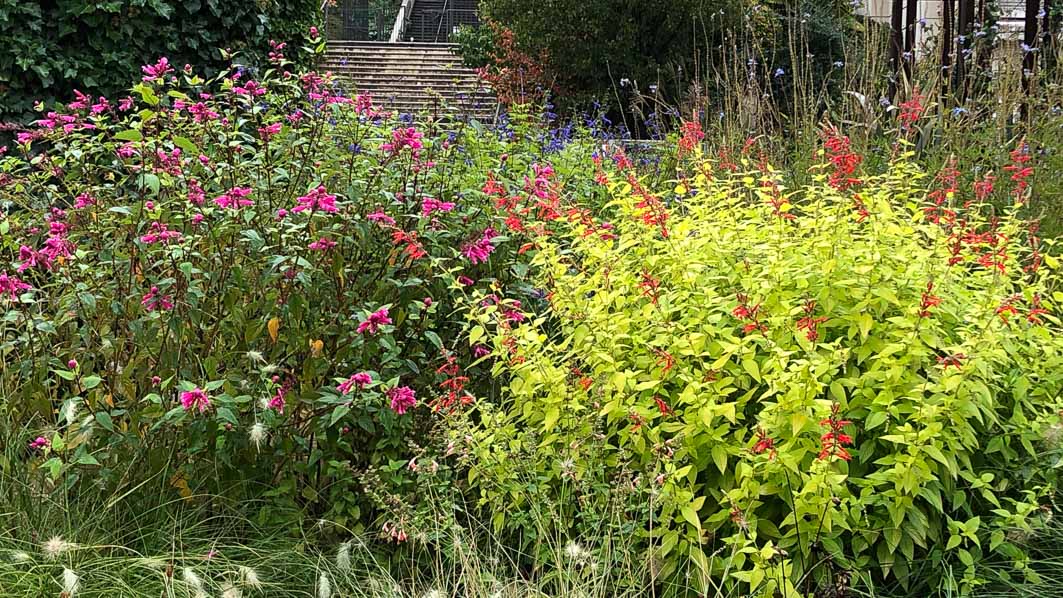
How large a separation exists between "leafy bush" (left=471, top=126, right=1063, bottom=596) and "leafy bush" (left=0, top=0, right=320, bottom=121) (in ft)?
16.4

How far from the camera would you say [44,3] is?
270 inches

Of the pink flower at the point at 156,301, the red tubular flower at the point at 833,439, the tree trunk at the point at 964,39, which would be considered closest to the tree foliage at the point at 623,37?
the tree trunk at the point at 964,39

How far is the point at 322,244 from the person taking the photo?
314 centimetres

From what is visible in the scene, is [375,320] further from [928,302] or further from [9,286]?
[928,302]

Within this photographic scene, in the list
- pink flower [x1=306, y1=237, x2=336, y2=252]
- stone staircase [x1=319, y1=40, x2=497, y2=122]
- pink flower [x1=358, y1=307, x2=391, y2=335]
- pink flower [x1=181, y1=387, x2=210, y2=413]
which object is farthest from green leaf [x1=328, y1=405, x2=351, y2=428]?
stone staircase [x1=319, y1=40, x2=497, y2=122]

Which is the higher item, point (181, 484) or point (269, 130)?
point (269, 130)

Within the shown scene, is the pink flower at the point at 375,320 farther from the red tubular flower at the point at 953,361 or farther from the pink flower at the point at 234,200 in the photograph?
the red tubular flower at the point at 953,361

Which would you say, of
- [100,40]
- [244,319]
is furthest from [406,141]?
[100,40]

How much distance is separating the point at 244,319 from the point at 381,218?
58 centimetres

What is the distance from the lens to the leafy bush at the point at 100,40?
6727 mm

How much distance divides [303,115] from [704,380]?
80.4 inches

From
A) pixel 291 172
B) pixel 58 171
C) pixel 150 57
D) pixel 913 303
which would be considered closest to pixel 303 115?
pixel 291 172

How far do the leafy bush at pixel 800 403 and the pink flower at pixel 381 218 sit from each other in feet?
1.63

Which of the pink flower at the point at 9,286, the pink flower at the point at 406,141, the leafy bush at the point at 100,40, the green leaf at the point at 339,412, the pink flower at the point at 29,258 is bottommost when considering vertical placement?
the green leaf at the point at 339,412
